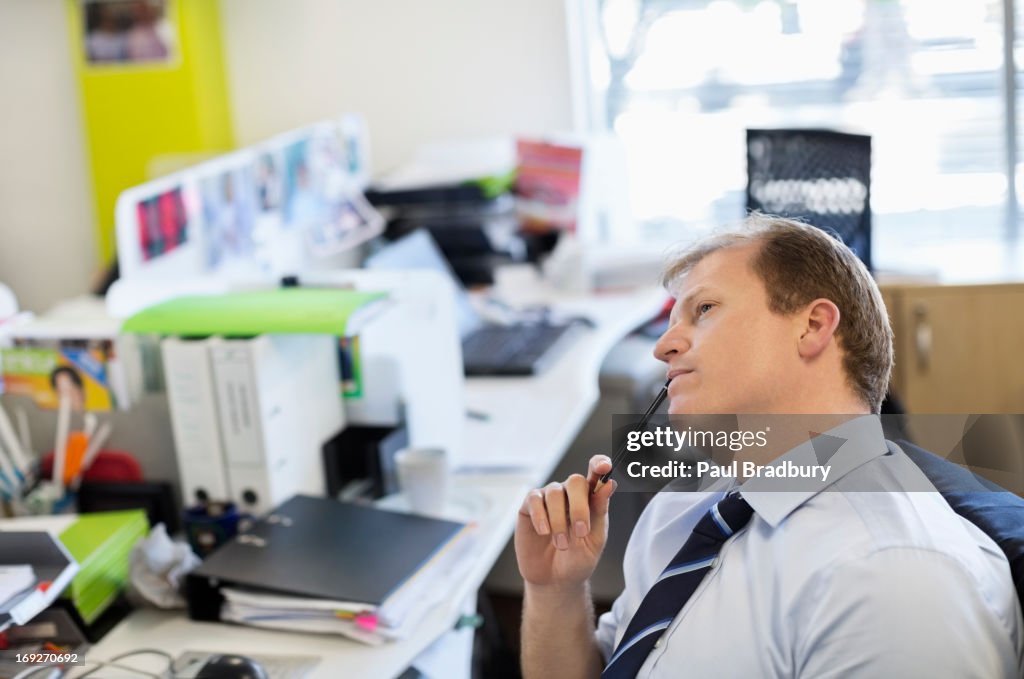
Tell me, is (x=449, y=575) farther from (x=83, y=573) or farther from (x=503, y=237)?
(x=503, y=237)

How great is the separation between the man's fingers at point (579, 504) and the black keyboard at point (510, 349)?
1298 mm

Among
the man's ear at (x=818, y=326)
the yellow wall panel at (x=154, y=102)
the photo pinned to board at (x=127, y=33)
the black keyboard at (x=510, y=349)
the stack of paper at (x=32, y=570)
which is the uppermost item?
the photo pinned to board at (x=127, y=33)

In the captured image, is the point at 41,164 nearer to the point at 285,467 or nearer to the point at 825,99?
the point at 825,99

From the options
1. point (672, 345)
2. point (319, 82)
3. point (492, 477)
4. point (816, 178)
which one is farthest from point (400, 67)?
point (672, 345)

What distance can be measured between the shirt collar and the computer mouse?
0.63 metres

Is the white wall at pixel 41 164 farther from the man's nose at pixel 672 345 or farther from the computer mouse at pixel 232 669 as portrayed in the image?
the man's nose at pixel 672 345

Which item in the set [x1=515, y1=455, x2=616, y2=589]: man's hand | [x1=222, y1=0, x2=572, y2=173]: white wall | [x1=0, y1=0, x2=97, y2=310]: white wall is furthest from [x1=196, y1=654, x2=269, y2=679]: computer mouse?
[x1=0, y1=0, x2=97, y2=310]: white wall

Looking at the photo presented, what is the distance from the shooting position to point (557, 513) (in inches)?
46.7

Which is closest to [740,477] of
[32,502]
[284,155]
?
[32,502]

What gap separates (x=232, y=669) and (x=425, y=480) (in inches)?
20.7

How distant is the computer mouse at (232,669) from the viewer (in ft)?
4.33

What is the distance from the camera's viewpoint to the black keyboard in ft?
8.28

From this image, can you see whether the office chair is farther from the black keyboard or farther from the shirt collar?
the shirt collar

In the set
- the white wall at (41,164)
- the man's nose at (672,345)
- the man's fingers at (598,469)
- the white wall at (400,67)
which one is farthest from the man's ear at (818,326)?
the white wall at (41,164)
